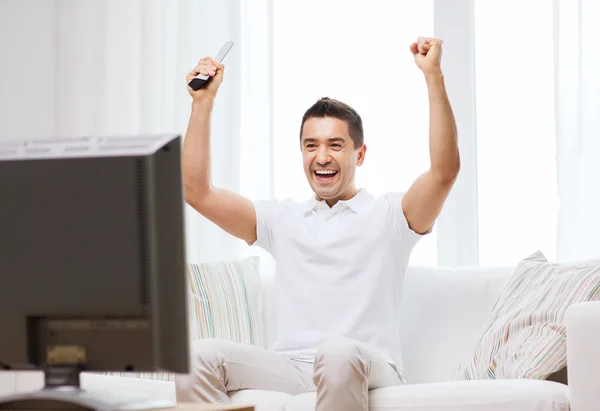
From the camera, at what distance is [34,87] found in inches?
177

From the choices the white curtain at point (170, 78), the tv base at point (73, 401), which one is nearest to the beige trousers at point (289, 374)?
the tv base at point (73, 401)

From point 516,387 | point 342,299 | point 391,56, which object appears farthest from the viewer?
point 391,56

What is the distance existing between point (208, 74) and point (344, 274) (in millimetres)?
684

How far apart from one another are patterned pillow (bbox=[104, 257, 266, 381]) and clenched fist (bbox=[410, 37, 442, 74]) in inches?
43.0

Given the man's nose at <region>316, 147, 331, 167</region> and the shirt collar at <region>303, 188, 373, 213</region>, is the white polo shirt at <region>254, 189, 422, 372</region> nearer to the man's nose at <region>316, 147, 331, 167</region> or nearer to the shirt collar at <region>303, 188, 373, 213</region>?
the shirt collar at <region>303, 188, 373, 213</region>

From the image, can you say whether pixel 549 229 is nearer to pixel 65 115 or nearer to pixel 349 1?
pixel 349 1

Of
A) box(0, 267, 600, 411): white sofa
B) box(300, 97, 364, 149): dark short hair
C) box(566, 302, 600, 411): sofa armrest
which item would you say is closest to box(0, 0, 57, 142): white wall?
box(0, 267, 600, 411): white sofa

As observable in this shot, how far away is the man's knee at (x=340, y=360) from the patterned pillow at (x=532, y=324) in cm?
43

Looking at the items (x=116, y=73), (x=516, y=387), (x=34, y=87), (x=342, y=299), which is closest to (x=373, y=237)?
(x=342, y=299)

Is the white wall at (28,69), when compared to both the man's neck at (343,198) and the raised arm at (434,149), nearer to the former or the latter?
the man's neck at (343,198)

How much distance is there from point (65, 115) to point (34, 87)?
0.67ft

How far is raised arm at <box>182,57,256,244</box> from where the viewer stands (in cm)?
255

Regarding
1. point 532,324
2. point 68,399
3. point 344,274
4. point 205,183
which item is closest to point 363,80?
point 205,183

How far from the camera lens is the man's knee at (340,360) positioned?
1.99m
